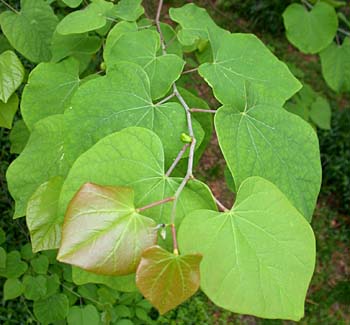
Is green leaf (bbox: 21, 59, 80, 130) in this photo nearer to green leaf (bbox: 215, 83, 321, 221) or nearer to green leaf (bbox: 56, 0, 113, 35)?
green leaf (bbox: 56, 0, 113, 35)

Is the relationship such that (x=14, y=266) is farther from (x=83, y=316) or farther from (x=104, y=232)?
(x=104, y=232)

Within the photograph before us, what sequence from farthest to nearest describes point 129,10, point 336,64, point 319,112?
point 319,112, point 336,64, point 129,10

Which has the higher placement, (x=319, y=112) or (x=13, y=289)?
(x=319, y=112)

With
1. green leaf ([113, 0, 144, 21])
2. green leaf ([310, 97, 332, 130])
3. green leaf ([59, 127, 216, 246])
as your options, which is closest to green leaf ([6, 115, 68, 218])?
green leaf ([59, 127, 216, 246])

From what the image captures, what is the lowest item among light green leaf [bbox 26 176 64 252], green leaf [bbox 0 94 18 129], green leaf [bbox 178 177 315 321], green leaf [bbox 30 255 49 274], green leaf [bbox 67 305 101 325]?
green leaf [bbox 67 305 101 325]

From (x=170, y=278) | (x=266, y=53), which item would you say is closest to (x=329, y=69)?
(x=266, y=53)

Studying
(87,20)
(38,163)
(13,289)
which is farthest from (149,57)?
(13,289)

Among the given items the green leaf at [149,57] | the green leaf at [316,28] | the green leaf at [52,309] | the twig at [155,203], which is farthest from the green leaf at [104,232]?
the green leaf at [316,28]

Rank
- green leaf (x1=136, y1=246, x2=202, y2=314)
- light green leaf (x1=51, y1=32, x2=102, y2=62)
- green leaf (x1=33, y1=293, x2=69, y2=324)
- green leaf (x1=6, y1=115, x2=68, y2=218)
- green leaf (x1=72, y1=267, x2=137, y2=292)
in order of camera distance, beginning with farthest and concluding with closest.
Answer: green leaf (x1=33, y1=293, x2=69, y2=324) → light green leaf (x1=51, y1=32, x2=102, y2=62) → green leaf (x1=6, y1=115, x2=68, y2=218) → green leaf (x1=72, y1=267, x2=137, y2=292) → green leaf (x1=136, y1=246, x2=202, y2=314)
